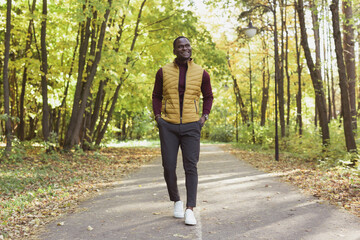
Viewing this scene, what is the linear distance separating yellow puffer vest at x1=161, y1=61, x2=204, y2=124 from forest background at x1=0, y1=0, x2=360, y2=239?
2301 millimetres

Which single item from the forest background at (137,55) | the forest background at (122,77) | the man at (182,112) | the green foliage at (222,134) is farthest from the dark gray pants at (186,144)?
the green foliage at (222,134)

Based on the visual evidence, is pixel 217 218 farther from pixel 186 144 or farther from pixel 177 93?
pixel 177 93

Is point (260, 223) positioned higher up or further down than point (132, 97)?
further down

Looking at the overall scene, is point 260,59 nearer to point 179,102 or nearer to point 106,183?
point 106,183

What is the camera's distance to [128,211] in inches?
219

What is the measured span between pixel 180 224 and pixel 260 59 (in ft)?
73.7

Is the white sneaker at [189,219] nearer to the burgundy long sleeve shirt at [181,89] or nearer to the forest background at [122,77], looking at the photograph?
the burgundy long sleeve shirt at [181,89]

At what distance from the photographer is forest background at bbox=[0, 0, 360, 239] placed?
8164 mm

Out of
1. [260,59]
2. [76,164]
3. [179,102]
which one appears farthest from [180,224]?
[260,59]

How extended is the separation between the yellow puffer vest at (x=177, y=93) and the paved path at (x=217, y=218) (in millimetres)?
1341

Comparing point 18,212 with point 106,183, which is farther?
point 106,183

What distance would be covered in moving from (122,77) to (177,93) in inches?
484

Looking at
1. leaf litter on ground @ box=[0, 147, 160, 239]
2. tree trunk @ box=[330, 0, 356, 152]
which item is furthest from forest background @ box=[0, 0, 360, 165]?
leaf litter on ground @ box=[0, 147, 160, 239]

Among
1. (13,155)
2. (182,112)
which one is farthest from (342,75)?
(13,155)
